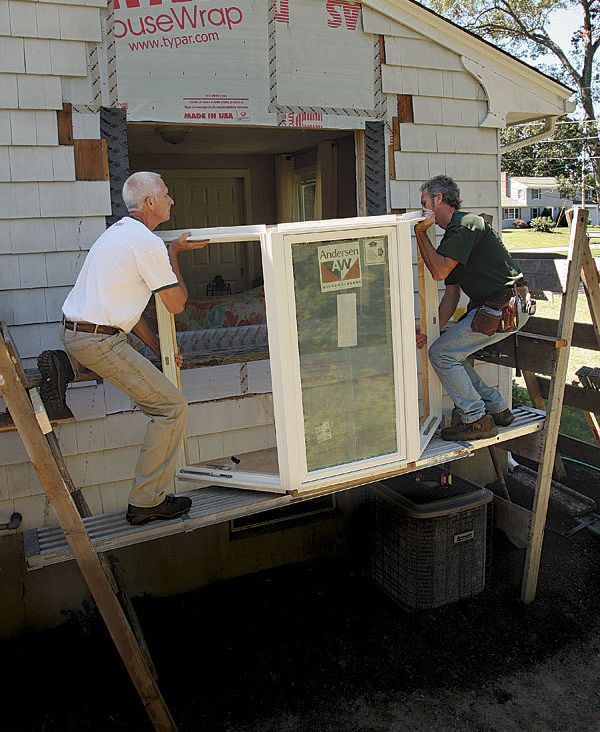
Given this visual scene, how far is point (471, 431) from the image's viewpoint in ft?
14.4

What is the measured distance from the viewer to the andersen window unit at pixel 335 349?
3.46 meters

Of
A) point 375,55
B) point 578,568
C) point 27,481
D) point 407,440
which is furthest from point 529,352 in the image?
point 27,481

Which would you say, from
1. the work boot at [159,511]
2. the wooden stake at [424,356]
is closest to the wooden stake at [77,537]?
the work boot at [159,511]

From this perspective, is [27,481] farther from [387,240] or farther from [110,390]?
[387,240]

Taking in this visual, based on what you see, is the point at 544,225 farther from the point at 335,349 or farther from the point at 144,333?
the point at 144,333

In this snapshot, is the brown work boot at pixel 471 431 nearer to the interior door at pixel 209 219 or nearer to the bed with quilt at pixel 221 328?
the bed with quilt at pixel 221 328

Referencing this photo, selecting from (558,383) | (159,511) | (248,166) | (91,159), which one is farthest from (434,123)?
(248,166)

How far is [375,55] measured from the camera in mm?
5137

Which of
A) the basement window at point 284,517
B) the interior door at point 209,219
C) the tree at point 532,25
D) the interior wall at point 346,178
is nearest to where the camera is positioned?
the basement window at point 284,517

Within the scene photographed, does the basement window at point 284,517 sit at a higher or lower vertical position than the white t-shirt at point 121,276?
lower

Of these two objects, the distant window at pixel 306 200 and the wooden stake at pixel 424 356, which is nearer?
the wooden stake at pixel 424 356

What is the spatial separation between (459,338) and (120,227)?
2.11 m

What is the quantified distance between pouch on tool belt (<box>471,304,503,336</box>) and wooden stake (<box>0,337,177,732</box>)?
247cm

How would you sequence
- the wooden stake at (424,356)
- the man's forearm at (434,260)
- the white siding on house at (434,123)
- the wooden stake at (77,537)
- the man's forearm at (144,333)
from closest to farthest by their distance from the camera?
the wooden stake at (77,537)
the man's forearm at (144,333)
the man's forearm at (434,260)
the wooden stake at (424,356)
the white siding on house at (434,123)
